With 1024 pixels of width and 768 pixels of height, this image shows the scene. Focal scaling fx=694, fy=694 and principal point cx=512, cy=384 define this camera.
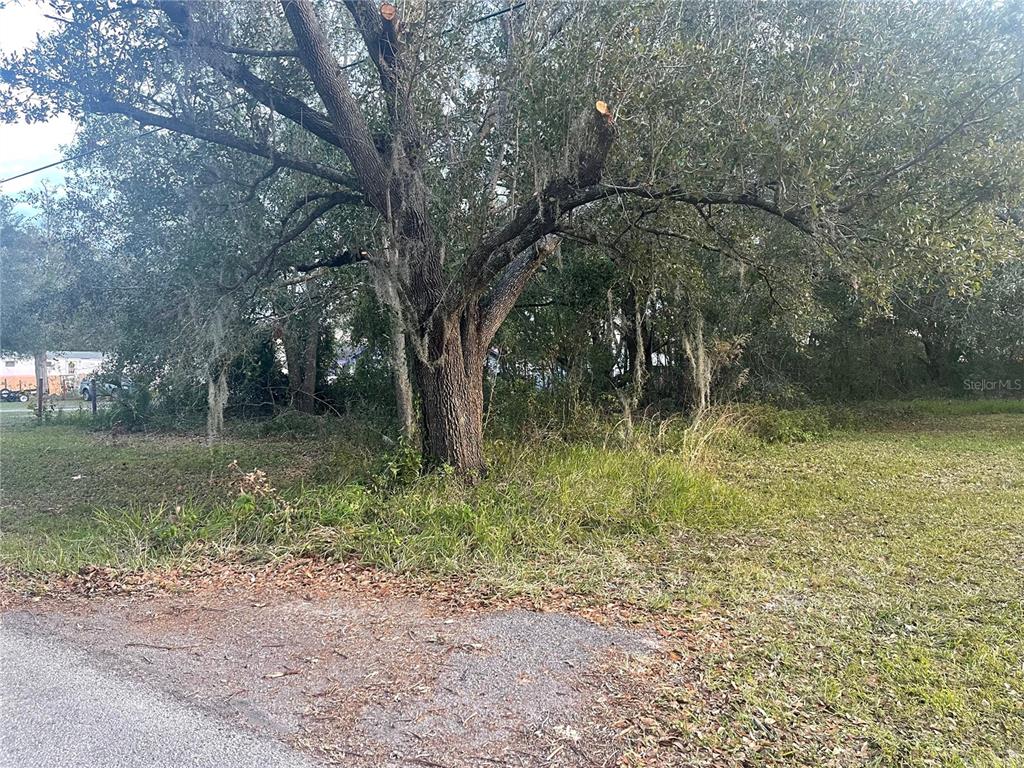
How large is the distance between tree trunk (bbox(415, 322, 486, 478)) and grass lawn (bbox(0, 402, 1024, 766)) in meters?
0.34

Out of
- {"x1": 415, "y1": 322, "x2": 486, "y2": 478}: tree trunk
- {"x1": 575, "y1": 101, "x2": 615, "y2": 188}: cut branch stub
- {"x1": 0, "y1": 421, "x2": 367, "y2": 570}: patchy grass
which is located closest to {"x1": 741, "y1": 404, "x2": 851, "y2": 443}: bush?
{"x1": 415, "y1": 322, "x2": 486, "y2": 478}: tree trunk

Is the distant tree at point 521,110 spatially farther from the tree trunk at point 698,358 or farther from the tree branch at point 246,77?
the tree trunk at point 698,358

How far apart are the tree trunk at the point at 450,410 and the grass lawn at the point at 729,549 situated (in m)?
0.34

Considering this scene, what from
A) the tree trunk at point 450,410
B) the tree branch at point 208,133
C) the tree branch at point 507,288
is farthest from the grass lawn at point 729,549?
the tree branch at point 208,133

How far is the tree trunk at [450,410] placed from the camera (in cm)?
649

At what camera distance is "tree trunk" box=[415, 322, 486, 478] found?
649 cm

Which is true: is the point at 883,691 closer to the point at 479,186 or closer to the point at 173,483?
the point at 479,186

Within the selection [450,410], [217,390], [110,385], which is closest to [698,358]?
[450,410]

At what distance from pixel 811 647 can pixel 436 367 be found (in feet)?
13.3

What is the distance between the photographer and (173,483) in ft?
26.1

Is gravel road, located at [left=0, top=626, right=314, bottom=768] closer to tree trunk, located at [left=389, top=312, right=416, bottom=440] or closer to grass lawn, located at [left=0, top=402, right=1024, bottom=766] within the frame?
grass lawn, located at [left=0, top=402, right=1024, bottom=766]

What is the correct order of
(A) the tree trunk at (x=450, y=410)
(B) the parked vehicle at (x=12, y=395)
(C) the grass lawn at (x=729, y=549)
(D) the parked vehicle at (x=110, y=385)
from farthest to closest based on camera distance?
1. (B) the parked vehicle at (x=12, y=395)
2. (D) the parked vehicle at (x=110, y=385)
3. (A) the tree trunk at (x=450, y=410)
4. (C) the grass lawn at (x=729, y=549)

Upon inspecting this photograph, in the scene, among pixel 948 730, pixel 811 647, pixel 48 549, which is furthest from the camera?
pixel 48 549

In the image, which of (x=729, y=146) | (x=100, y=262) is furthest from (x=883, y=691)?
(x=100, y=262)
